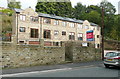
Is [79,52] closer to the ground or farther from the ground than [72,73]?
farther from the ground

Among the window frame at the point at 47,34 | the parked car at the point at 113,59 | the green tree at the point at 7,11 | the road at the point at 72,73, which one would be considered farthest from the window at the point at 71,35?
the road at the point at 72,73

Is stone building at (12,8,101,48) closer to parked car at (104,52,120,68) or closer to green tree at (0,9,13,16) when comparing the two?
green tree at (0,9,13,16)

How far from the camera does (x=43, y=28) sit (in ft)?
102

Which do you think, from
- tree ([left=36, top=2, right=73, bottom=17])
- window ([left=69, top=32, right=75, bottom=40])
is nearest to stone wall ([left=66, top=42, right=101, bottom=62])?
window ([left=69, top=32, right=75, bottom=40])

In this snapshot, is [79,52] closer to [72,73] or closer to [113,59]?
[113,59]

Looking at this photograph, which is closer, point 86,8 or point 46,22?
point 46,22

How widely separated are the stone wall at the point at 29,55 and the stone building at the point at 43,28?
8.32 metres

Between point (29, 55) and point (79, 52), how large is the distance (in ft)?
23.4

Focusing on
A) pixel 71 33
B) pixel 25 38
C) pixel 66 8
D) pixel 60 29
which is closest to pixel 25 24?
pixel 25 38

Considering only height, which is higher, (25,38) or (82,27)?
(82,27)

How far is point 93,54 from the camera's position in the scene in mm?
19625

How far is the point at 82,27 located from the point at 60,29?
324 inches

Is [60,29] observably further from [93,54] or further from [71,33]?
[93,54]

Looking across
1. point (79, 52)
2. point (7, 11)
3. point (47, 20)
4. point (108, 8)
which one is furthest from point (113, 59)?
point (108, 8)
